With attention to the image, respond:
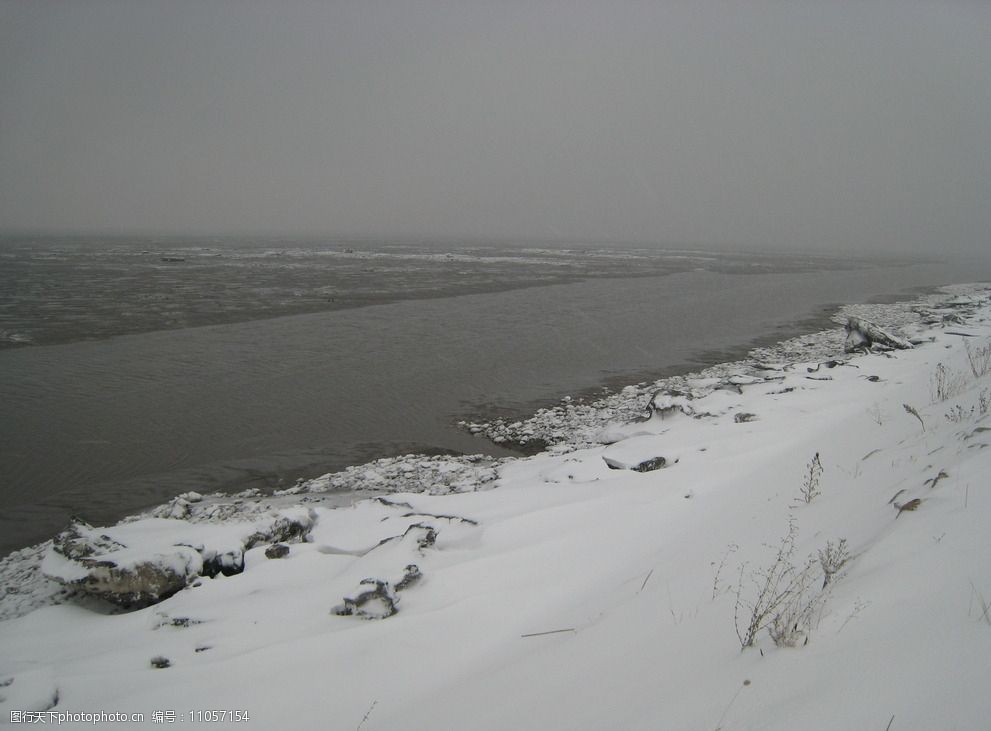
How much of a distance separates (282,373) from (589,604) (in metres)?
11.1

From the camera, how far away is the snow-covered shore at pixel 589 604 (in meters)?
1.83

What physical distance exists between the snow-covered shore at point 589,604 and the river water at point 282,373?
6.52ft

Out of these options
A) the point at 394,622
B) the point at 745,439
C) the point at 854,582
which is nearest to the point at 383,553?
the point at 394,622

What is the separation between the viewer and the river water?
7.54 metres

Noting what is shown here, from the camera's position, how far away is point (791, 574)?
2670 mm

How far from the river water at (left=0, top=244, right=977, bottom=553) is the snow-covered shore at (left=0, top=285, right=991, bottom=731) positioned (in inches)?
78.3

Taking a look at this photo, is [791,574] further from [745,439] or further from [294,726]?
[745,439]

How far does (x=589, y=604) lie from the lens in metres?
3.05

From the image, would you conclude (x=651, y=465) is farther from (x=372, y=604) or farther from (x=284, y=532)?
(x=284, y=532)

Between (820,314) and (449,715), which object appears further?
(820,314)

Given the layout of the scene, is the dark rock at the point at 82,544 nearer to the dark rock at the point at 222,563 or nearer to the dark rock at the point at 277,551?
the dark rock at the point at 222,563

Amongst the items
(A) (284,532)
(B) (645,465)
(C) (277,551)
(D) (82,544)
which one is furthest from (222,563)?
(B) (645,465)

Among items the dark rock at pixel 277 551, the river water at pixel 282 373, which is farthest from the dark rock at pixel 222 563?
the river water at pixel 282 373

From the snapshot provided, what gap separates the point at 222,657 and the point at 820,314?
2512 centimetres
